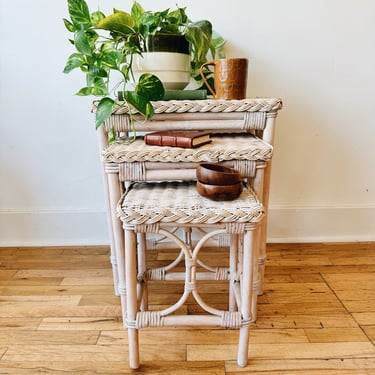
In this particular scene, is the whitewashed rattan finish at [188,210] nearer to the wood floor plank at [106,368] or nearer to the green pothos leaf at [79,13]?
the wood floor plank at [106,368]

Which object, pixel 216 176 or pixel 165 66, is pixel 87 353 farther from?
pixel 165 66

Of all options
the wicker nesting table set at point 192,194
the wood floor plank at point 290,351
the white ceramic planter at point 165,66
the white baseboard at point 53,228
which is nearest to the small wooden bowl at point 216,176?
the wicker nesting table set at point 192,194

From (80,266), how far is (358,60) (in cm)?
149

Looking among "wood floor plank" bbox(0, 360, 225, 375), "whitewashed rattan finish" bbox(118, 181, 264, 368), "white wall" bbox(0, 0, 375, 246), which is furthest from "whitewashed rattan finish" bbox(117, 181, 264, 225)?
"white wall" bbox(0, 0, 375, 246)

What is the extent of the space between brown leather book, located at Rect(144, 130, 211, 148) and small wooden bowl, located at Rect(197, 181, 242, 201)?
0.43 ft

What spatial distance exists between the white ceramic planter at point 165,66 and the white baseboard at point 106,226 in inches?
30.7

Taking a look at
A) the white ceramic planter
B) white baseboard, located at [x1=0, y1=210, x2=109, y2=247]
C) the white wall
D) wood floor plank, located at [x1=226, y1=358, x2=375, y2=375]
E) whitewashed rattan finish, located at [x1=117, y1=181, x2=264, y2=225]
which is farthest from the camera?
white baseboard, located at [x1=0, y1=210, x2=109, y2=247]

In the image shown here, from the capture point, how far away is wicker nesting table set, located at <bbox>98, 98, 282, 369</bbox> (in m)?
0.86

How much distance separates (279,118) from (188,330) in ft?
3.20

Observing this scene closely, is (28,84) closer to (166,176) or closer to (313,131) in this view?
(166,176)

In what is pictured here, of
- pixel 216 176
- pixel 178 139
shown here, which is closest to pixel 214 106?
pixel 178 139

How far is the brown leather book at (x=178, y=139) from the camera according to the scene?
97 cm

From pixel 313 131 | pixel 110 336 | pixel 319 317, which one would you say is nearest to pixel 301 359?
pixel 319 317

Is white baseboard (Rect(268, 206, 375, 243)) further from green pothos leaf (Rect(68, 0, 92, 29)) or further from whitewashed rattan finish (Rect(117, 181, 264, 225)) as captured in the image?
green pothos leaf (Rect(68, 0, 92, 29))
